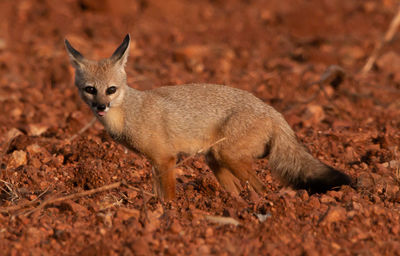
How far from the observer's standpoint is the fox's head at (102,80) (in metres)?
5.99

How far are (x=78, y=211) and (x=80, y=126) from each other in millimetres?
3472

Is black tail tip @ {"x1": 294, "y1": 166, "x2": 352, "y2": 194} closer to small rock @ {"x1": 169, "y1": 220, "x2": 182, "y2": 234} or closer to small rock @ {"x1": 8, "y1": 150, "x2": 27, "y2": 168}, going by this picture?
small rock @ {"x1": 169, "y1": 220, "x2": 182, "y2": 234}

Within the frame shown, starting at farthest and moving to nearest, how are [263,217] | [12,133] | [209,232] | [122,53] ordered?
1. [12,133]
2. [122,53]
3. [263,217]
4. [209,232]

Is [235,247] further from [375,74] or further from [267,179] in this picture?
[375,74]

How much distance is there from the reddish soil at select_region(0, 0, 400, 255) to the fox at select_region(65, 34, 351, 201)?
0.81ft

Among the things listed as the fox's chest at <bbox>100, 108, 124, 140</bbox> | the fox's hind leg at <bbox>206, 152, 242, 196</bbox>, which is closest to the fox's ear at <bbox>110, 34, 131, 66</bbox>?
the fox's chest at <bbox>100, 108, 124, 140</bbox>

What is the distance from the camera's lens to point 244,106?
6.11 meters

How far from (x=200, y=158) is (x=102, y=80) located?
6.21ft

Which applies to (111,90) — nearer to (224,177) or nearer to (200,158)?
(224,177)

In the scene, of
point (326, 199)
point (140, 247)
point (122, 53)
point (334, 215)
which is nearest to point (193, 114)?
point (122, 53)

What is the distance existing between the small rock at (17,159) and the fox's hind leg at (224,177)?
2.27 metres

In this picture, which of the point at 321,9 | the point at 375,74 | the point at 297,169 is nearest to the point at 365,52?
the point at 375,74

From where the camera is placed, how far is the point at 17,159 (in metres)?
6.75

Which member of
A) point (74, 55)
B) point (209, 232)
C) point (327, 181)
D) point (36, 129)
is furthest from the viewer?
point (36, 129)
